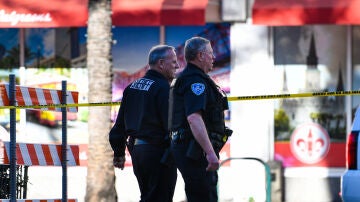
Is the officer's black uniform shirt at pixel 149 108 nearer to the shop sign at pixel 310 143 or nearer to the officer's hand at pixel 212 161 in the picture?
the officer's hand at pixel 212 161

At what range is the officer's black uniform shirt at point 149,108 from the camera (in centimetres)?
886

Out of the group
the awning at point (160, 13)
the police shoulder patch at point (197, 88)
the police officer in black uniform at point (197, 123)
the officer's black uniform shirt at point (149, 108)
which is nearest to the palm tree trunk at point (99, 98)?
the awning at point (160, 13)

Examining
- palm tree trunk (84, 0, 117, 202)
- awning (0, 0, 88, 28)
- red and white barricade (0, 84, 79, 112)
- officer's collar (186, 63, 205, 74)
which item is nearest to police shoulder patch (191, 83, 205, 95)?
officer's collar (186, 63, 205, 74)

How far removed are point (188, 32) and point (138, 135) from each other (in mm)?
7198

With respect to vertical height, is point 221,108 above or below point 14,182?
above

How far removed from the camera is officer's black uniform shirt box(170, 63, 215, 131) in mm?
7723

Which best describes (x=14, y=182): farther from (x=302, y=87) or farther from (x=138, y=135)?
(x=302, y=87)

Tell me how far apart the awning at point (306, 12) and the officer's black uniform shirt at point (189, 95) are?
6.83 meters

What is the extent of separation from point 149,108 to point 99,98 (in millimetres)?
4825

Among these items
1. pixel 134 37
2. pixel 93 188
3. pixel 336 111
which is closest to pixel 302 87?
pixel 336 111

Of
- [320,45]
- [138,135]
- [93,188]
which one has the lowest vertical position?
[93,188]

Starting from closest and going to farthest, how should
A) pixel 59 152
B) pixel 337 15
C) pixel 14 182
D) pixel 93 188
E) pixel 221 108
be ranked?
pixel 221 108
pixel 14 182
pixel 59 152
pixel 93 188
pixel 337 15

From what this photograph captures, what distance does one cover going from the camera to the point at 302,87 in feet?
52.1

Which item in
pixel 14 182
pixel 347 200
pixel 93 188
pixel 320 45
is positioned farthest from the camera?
pixel 320 45
